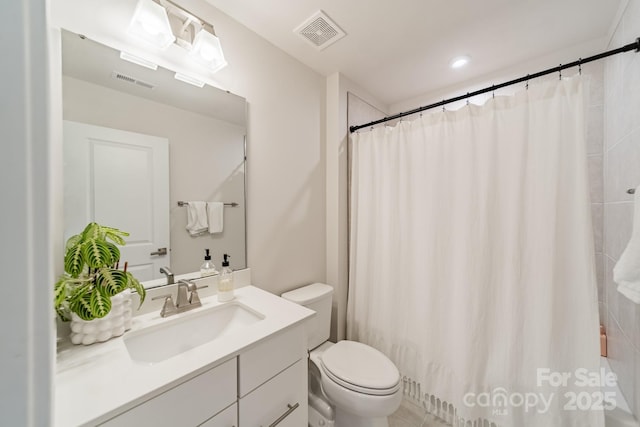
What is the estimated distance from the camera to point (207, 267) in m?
1.22

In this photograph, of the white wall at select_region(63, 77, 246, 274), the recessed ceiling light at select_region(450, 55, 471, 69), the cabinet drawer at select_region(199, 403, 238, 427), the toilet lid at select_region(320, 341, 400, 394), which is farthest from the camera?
the recessed ceiling light at select_region(450, 55, 471, 69)

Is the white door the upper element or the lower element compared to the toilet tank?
upper

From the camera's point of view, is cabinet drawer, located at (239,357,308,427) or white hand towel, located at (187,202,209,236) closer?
cabinet drawer, located at (239,357,308,427)

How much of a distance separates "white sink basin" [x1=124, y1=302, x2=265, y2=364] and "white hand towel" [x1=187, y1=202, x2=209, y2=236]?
16.0 inches

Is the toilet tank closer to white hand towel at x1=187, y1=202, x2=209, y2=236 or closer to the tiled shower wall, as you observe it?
white hand towel at x1=187, y1=202, x2=209, y2=236

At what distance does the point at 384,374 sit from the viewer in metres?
1.23

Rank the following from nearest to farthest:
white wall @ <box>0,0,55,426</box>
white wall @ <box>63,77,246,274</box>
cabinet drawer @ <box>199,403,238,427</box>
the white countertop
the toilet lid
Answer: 1. white wall @ <box>0,0,55,426</box>
2. the white countertop
3. cabinet drawer @ <box>199,403,238,427</box>
4. white wall @ <box>63,77,246,274</box>
5. the toilet lid

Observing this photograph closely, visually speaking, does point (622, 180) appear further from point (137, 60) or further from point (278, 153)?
point (137, 60)

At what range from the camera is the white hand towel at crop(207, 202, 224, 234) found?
127 centimetres

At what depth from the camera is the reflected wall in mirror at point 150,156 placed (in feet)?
2.95

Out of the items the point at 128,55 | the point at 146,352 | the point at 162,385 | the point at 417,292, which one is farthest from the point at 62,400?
the point at 417,292

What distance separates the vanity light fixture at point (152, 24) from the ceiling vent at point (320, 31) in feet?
2.34

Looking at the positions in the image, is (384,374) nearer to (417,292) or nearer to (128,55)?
(417,292)

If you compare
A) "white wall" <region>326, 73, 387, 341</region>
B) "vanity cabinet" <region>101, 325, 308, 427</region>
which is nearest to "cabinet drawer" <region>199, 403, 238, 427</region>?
"vanity cabinet" <region>101, 325, 308, 427</region>
